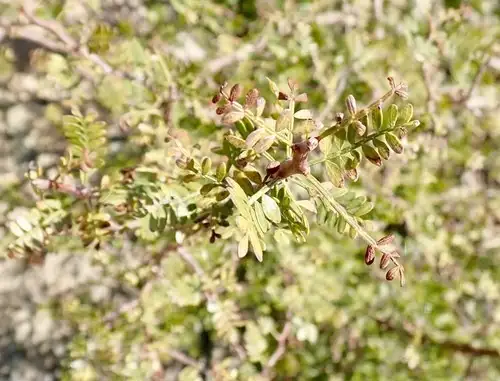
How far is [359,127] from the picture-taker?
1.06 metres

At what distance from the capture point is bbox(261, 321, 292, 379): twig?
2.09m

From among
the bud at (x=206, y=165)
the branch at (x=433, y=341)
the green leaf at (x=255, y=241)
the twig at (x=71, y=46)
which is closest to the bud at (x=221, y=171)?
the bud at (x=206, y=165)

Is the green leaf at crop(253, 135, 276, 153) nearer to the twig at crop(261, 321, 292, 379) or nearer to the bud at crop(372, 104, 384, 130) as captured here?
the bud at crop(372, 104, 384, 130)

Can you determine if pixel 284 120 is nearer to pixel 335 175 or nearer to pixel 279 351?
pixel 335 175

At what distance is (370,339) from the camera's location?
90.9 inches

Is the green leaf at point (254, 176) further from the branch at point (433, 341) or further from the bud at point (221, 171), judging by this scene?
the branch at point (433, 341)

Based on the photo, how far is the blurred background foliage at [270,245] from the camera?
1958 millimetres

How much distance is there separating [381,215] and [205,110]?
2.01ft

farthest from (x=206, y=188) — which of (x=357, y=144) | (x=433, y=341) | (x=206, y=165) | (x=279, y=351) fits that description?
(x=433, y=341)

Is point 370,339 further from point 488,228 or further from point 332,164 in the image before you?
point 332,164

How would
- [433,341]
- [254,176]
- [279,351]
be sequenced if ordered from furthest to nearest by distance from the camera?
[433,341]
[279,351]
[254,176]

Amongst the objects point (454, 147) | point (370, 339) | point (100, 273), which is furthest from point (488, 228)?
point (100, 273)

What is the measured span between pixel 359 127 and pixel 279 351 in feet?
3.99

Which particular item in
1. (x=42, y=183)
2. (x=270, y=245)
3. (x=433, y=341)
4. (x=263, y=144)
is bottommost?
(x=433, y=341)
